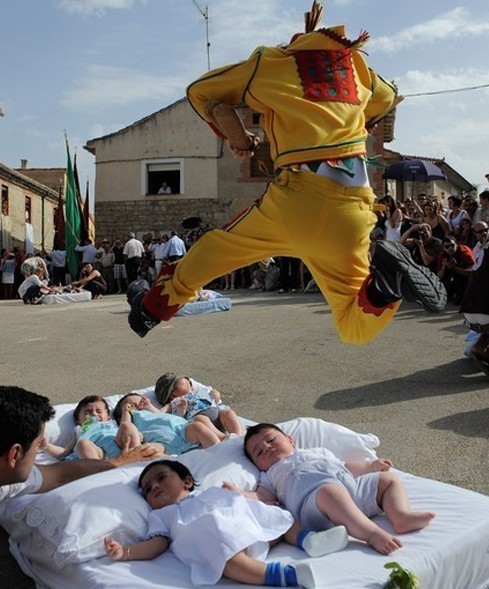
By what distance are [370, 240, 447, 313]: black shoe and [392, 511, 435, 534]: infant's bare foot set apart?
97 cm

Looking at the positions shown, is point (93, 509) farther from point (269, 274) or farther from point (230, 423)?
point (269, 274)

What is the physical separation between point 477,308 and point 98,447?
3.87 meters

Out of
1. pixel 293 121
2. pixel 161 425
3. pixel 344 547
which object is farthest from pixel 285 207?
pixel 161 425

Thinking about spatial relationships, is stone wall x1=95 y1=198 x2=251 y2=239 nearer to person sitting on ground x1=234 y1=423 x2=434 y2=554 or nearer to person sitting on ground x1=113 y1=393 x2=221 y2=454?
person sitting on ground x1=113 y1=393 x2=221 y2=454

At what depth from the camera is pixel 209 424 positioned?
15.2 feet

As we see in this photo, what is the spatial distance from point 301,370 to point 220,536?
461 centimetres

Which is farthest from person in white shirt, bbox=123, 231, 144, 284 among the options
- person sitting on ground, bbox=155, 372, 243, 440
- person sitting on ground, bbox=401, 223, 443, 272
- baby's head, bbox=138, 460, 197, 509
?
Answer: baby's head, bbox=138, 460, 197, 509

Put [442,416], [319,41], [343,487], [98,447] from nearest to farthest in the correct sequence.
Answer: [343,487]
[319,41]
[98,447]
[442,416]

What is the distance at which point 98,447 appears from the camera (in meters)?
4.54

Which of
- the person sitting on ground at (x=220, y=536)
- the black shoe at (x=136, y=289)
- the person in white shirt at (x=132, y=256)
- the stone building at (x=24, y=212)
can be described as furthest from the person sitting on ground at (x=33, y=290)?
the person sitting on ground at (x=220, y=536)

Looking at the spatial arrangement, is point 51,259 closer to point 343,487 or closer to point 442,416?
point 442,416

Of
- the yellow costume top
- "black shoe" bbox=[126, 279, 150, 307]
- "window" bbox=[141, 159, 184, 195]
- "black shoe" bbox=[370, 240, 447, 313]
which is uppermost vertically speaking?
"window" bbox=[141, 159, 184, 195]

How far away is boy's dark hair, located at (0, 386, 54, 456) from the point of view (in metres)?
2.84

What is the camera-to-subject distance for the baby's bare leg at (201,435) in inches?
174
